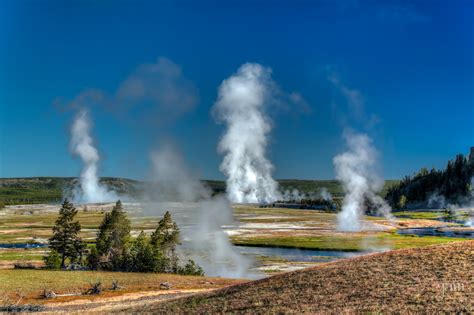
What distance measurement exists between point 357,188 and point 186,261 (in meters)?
104

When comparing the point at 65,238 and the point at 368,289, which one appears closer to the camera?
the point at 368,289

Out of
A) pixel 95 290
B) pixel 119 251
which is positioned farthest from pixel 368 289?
pixel 119 251

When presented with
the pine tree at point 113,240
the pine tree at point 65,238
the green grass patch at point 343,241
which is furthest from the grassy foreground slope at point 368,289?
the green grass patch at point 343,241

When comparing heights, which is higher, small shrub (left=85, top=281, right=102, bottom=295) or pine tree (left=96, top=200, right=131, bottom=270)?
pine tree (left=96, top=200, right=131, bottom=270)

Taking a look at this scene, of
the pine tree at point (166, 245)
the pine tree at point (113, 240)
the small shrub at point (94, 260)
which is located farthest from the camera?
the pine tree at point (166, 245)

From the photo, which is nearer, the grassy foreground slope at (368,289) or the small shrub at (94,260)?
the grassy foreground slope at (368,289)

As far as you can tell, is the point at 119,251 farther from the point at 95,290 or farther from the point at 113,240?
the point at 95,290

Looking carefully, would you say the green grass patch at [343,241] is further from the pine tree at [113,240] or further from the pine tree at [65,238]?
the pine tree at [65,238]

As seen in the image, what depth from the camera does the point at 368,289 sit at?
2777 centimetres

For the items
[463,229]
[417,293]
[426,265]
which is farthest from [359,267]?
[463,229]

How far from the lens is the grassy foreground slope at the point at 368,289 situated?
2373cm

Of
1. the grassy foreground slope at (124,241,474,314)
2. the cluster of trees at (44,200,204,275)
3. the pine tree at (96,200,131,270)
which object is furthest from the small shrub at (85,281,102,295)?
the pine tree at (96,200,131,270)

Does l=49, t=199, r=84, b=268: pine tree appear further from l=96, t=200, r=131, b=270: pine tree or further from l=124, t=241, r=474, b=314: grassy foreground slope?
l=124, t=241, r=474, b=314: grassy foreground slope

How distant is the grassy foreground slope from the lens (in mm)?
23734
